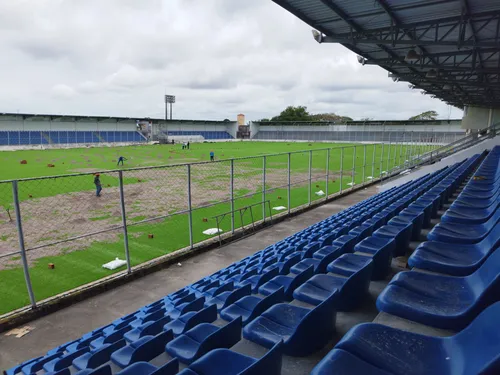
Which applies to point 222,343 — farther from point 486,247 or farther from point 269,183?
point 269,183

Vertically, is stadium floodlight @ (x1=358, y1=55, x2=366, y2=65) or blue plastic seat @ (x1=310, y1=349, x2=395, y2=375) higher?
stadium floodlight @ (x1=358, y1=55, x2=366, y2=65)

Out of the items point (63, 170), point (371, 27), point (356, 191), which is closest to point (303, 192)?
point (356, 191)

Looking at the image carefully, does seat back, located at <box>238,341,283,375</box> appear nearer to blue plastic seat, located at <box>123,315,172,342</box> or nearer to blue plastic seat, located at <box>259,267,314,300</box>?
blue plastic seat, located at <box>259,267,314,300</box>

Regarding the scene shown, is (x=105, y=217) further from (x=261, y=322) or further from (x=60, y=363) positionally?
(x=261, y=322)

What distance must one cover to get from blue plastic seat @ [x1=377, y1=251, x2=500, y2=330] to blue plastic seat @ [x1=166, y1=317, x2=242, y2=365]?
1.12m

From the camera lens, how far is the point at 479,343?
1378mm

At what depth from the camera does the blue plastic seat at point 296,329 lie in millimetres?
2094

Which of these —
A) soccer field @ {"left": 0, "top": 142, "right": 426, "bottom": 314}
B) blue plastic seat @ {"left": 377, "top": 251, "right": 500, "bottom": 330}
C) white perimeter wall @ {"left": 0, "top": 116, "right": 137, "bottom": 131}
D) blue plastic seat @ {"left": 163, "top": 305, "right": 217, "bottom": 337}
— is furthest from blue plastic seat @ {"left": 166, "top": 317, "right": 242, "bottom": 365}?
white perimeter wall @ {"left": 0, "top": 116, "right": 137, "bottom": 131}

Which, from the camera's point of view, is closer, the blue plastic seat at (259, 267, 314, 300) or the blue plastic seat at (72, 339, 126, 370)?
the blue plastic seat at (72, 339, 126, 370)

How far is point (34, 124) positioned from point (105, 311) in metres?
68.4

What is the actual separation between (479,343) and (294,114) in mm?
114630

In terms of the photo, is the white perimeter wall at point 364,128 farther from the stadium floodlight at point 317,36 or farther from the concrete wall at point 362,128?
the stadium floodlight at point 317,36

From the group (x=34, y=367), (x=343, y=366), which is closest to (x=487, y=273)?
(x=343, y=366)

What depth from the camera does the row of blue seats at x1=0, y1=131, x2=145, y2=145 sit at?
57.2 m
